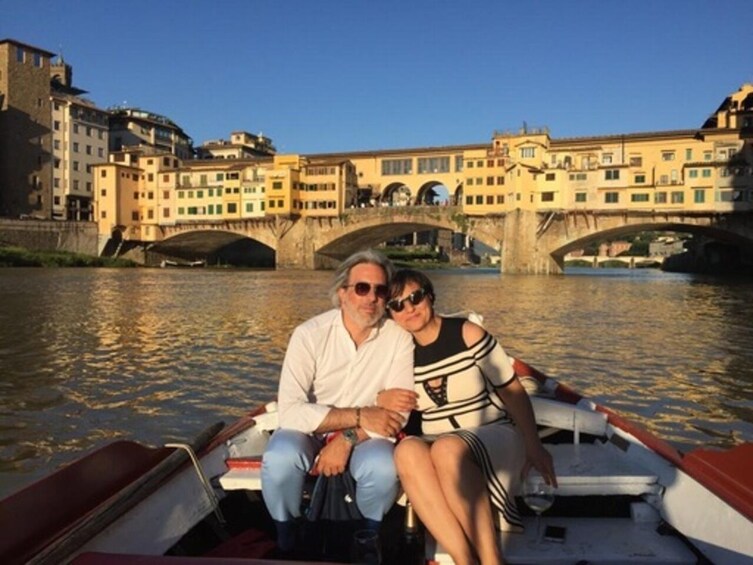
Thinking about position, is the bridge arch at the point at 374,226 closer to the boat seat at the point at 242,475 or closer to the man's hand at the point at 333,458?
the boat seat at the point at 242,475

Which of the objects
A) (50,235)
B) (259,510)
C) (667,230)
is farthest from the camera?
(50,235)

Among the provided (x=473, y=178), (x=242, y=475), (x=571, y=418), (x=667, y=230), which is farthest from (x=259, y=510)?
(x=473, y=178)

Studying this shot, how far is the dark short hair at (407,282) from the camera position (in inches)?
124

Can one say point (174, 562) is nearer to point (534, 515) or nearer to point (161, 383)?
point (534, 515)

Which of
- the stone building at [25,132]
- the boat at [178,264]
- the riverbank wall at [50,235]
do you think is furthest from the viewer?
the boat at [178,264]

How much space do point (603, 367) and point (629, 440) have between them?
24.6 ft

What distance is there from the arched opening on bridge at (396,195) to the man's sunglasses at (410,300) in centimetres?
5917

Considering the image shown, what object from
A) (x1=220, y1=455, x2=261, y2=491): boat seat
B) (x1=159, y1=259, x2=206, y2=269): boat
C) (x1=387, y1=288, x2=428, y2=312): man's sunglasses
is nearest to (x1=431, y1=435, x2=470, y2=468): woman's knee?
(x1=387, y1=288, x2=428, y2=312): man's sunglasses

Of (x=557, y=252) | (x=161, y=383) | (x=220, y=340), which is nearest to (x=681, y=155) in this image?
(x=557, y=252)

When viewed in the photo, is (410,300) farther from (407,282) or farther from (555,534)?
(555,534)

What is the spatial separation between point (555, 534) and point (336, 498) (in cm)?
102

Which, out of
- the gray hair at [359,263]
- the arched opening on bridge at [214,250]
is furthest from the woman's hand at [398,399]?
the arched opening on bridge at [214,250]

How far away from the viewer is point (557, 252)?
1981 inches

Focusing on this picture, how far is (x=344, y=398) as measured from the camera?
3.22 meters
